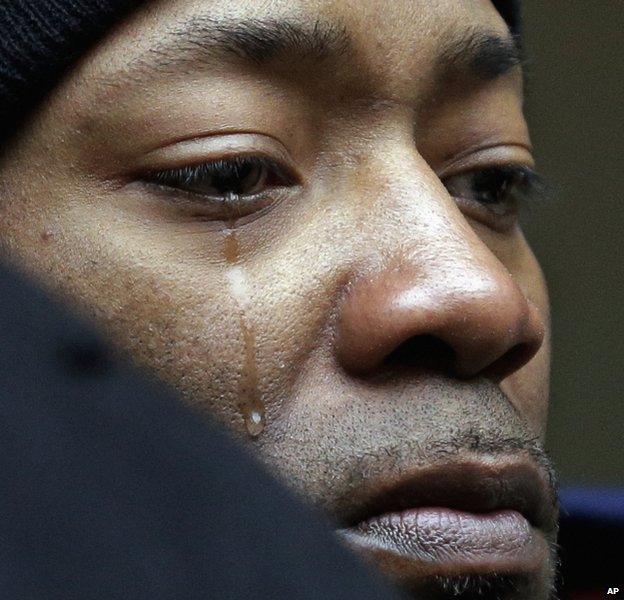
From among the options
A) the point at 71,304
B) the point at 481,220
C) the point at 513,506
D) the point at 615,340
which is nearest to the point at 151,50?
the point at 71,304

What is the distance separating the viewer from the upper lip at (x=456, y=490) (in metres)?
1.13

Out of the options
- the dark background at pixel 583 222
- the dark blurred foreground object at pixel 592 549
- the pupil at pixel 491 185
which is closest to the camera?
the pupil at pixel 491 185

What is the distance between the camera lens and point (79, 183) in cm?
127

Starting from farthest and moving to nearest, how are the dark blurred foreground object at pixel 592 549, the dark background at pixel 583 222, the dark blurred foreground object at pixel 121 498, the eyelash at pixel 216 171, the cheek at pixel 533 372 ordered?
the dark background at pixel 583 222 → the dark blurred foreground object at pixel 592 549 → the cheek at pixel 533 372 → the eyelash at pixel 216 171 → the dark blurred foreground object at pixel 121 498

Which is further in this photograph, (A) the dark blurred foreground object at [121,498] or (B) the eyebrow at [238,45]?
(B) the eyebrow at [238,45]

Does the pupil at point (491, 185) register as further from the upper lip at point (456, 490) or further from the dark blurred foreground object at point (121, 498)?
the dark blurred foreground object at point (121, 498)

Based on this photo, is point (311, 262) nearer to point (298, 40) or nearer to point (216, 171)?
point (216, 171)

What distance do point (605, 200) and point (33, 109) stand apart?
2305 millimetres

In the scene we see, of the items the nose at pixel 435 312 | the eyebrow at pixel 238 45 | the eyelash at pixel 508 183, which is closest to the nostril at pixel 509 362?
the nose at pixel 435 312

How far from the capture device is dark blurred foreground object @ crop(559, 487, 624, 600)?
1944 millimetres

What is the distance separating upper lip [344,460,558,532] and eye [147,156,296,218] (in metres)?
0.37

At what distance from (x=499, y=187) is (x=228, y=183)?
49cm

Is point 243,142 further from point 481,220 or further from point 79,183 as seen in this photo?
point 481,220

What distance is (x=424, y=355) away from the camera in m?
1.21
